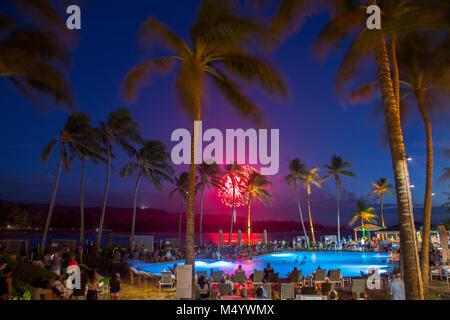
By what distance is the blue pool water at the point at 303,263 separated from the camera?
1920 cm

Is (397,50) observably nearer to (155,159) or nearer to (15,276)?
(15,276)

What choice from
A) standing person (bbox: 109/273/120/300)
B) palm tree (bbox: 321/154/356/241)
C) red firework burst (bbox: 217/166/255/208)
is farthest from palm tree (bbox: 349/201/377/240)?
standing person (bbox: 109/273/120/300)

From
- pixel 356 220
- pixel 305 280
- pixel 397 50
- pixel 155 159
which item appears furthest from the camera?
pixel 356 220

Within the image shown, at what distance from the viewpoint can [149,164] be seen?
32750 millimetres

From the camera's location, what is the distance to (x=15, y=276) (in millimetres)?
9562

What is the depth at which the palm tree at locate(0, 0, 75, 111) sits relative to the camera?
9.26m

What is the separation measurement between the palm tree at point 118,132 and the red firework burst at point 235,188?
15.0 m

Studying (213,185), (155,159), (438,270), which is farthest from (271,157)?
(213,185)

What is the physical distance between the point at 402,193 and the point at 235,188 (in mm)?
30724

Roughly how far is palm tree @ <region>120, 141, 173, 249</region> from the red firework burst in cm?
879

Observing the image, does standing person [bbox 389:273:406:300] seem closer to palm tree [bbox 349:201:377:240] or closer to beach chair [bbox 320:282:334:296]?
beach chair [bbox 320:282:334:296]

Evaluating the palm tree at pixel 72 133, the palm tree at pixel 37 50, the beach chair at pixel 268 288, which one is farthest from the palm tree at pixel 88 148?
the beach chair at pixel 268 288

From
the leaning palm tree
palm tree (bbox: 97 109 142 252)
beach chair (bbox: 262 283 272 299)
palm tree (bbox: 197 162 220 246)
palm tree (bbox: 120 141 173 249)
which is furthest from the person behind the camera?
palm tree (bbox: 197 162 220 246)

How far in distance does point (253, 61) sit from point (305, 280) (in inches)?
384
